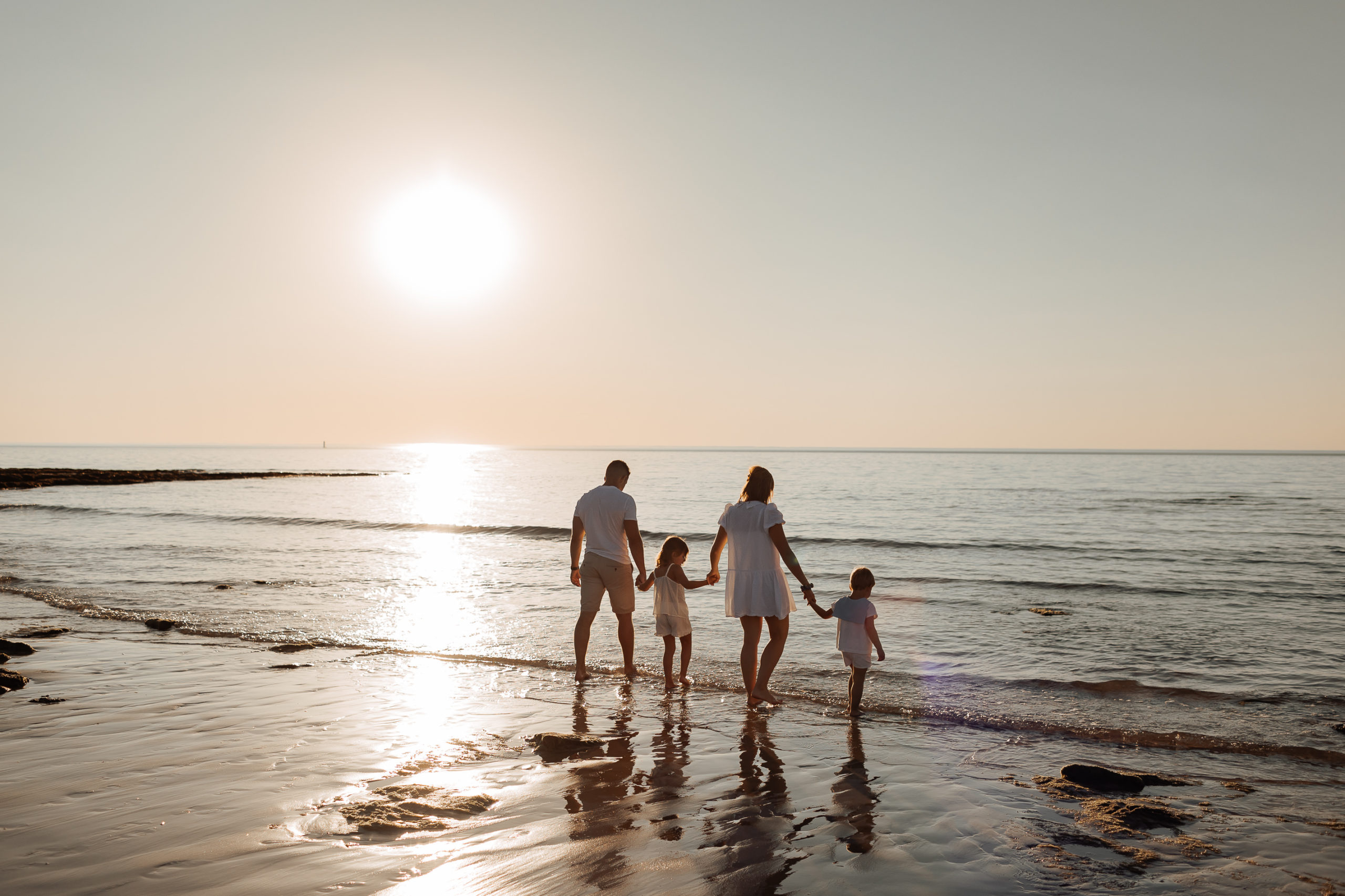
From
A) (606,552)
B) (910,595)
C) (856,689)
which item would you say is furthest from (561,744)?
(910,595)

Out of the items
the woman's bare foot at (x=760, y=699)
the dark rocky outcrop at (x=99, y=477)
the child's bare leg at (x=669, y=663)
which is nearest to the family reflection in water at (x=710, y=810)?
the woman's bare foot at (x=760, y=699)

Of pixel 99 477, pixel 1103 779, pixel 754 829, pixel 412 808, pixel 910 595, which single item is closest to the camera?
pixel 754 829

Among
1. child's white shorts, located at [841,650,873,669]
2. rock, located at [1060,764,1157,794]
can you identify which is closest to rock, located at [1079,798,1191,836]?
rock, located at [1060,764,1157,794]

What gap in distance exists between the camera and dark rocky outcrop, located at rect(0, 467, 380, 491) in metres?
55.7

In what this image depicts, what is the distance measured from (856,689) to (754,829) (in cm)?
314

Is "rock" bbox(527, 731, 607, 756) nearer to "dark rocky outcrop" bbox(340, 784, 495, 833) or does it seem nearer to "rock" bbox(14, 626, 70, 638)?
"dark rocky outcrop" bbox(340, 784, 495, 833)

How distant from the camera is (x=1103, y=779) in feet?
18.6

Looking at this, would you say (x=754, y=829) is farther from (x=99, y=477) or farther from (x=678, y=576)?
(x=99, y=477)

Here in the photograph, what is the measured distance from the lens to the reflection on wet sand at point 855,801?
4500mm

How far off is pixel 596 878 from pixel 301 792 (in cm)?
230

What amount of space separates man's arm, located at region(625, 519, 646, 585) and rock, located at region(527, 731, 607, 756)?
203 cm

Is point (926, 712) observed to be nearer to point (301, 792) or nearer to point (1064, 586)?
point (301, 792)

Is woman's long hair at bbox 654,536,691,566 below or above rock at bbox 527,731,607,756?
above

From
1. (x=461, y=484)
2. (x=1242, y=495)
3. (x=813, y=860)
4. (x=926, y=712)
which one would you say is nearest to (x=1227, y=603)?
(x=926, y=712)
